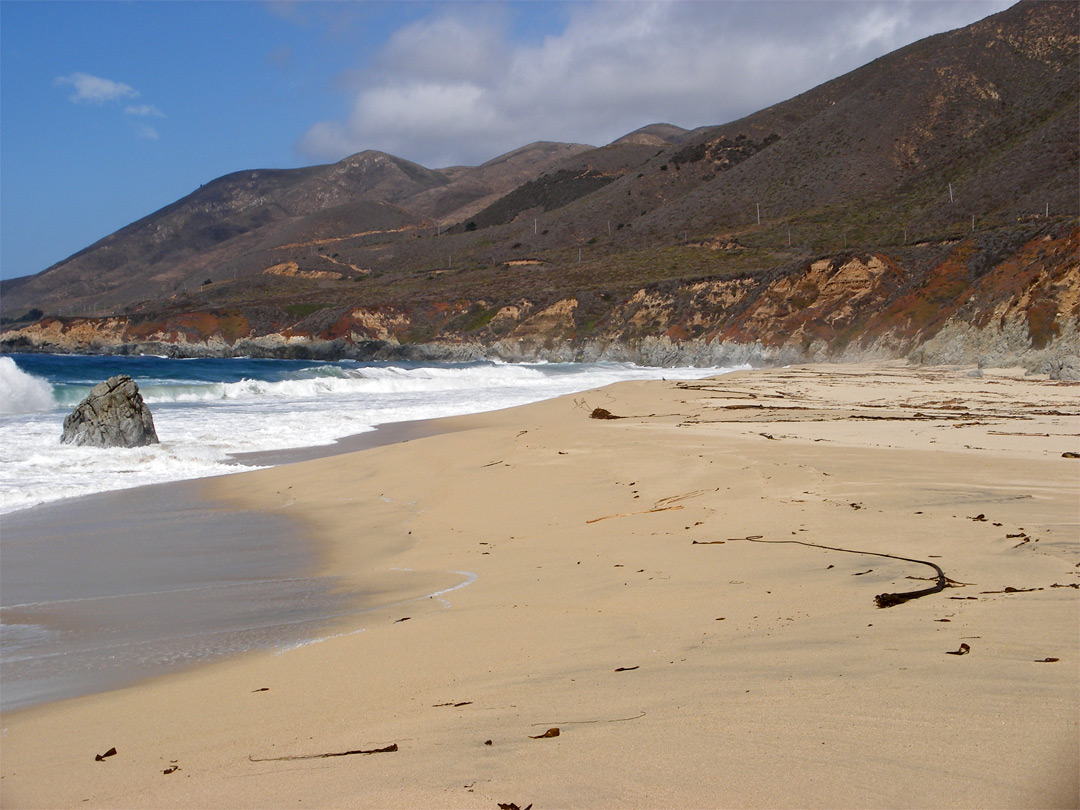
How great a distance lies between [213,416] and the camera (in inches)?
733

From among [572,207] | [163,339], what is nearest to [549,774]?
[163,339]

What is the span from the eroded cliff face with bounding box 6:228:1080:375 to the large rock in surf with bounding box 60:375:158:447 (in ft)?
62.0

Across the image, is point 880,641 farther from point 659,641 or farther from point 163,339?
point 163,339

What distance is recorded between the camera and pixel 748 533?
17.4 ft

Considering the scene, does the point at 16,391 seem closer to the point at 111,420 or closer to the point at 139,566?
the point at 111,420

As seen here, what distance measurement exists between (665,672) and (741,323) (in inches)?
1660

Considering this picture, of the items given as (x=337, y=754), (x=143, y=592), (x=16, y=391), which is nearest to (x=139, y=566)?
(x=143, y=592)

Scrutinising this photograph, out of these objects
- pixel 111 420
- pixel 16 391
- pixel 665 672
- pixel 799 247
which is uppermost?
pixel 799 247

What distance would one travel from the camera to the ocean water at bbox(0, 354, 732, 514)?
1108cm

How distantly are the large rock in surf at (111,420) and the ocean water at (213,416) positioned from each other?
0.85 feet

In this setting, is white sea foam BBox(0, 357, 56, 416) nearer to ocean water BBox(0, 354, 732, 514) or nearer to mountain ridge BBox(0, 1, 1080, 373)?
ocean water BBox(0, 354, 732, 514)

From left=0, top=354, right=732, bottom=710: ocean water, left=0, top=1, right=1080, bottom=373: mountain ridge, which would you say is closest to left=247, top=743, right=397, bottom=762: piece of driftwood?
left=0, top=354, right=732, bottom=710: ocean water

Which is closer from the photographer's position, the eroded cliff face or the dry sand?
the dry sand

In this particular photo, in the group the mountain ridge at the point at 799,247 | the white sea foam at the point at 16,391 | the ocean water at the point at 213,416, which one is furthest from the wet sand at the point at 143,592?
the mountain ridge at the point at 799,247
